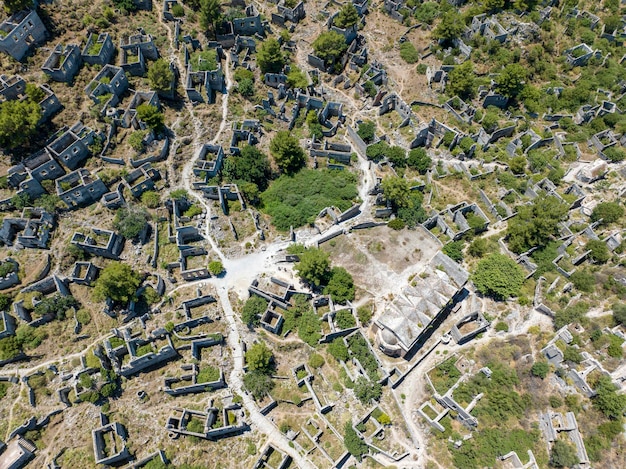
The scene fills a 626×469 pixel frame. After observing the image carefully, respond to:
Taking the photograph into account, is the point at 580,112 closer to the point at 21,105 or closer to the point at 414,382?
the point at 414,382

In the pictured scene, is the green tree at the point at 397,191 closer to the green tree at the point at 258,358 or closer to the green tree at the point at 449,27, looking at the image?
the green tree at the point at 258,358

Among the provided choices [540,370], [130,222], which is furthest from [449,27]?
[130,222]

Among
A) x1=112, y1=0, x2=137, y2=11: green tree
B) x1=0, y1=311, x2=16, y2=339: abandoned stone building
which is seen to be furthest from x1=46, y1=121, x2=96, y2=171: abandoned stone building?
x1=112, y1=0, x2=137, y2=11: green tree

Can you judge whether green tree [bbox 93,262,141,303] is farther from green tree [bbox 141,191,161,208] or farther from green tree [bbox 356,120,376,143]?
green tree [bbox 356,120,376,143]

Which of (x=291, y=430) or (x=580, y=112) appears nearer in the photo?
(x=291, y=430)

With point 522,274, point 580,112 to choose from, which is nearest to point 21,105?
point 522,274

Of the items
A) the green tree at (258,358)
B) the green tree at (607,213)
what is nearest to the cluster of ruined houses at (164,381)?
the green tree at (258,358)

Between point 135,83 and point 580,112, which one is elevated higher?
point 580,112

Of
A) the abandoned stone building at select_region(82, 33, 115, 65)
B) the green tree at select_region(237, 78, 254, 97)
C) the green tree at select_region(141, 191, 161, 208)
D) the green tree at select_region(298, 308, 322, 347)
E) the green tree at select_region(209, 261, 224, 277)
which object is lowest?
the green tree at select_region(298, 308, 322, 347)
